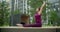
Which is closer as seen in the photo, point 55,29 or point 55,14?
point 55,29

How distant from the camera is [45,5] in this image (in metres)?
2.06

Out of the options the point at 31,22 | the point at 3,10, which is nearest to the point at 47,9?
the point at 31,22

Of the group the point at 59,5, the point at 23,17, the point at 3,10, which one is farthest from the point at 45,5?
the point at 3,10

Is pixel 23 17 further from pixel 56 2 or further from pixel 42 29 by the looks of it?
pixel 56 2

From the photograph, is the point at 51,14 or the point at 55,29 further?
the point at 51,14

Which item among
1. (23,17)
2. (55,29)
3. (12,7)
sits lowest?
(55,29)

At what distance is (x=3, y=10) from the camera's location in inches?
83.3

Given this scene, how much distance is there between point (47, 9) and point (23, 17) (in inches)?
14.9

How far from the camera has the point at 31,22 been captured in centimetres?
201

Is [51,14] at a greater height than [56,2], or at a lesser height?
lesser

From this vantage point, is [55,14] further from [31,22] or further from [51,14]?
[31,22]

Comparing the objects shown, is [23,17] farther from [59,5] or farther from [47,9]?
[59,5]

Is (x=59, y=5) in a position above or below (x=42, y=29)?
above

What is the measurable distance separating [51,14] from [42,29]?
313 mm
